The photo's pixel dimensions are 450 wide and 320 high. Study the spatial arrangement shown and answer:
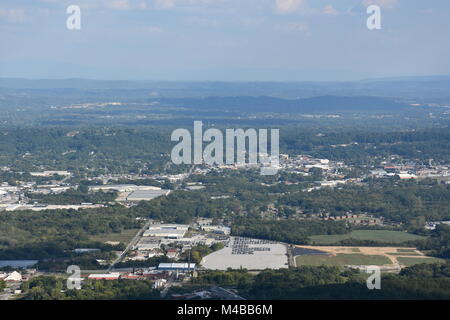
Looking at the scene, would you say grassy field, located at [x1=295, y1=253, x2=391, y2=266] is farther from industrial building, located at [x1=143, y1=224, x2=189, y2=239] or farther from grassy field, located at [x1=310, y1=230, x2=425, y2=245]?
industrial building, located at [x1=143, y1=224, x2=189, y2=239]

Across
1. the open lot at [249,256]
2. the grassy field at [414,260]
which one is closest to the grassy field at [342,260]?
the grassy field at [414,260]

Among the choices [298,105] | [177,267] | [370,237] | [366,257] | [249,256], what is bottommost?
[370,237]

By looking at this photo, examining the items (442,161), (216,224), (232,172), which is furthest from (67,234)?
(442,161)

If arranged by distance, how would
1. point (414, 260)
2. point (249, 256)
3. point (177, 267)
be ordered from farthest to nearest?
point (249, 256)
point (414, 260)
point (177, 267)

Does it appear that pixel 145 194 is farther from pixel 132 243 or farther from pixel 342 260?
pixel 342 260

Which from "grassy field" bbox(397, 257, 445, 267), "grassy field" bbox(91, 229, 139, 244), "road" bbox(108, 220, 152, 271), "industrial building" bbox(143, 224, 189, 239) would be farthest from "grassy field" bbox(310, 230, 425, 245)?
"grassy field" bbox(91, 229, 139, 244)

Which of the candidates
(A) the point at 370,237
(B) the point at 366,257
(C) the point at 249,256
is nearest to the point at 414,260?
(B) the point at 366,257

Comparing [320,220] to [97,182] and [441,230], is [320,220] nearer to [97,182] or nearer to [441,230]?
[441,230]
